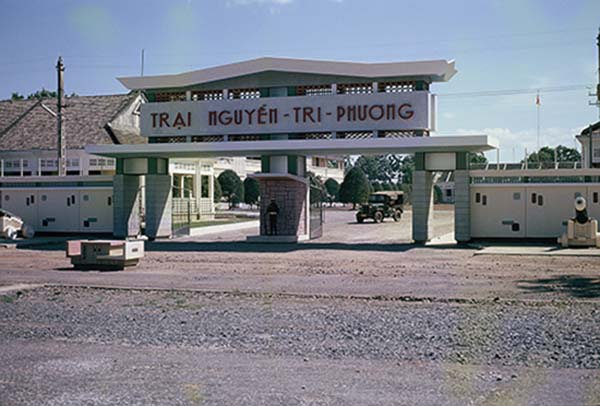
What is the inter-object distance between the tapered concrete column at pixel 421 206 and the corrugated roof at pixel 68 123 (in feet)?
74.8

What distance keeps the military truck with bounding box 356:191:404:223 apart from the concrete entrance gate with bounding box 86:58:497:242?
1575 centimetres

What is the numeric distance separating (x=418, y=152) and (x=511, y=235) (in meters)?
4.68

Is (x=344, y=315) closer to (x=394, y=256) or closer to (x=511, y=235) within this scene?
(x=394, y=256)

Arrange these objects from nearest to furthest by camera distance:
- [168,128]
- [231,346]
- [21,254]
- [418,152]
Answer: [231,346] < [21,254] < [418,152] < [168,128]

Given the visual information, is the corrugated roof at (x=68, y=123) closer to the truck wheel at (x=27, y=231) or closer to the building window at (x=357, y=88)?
the truck wheel at (x=27, y=231)

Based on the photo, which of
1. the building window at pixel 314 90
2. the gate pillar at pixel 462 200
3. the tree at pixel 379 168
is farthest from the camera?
the tree at pixel 379 168

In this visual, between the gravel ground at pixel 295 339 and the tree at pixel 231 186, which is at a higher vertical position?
the tree at pixel 231 186

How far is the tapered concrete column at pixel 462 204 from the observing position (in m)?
26.7

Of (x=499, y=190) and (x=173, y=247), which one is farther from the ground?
(x=499, y=190)

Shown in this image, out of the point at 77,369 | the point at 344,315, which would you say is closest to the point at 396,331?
the point at 344,315

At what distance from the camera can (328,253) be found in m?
24.1

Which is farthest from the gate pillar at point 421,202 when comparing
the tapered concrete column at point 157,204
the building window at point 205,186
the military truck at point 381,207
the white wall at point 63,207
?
the building window at point 205,186

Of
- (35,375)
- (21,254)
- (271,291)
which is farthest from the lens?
(21,254)

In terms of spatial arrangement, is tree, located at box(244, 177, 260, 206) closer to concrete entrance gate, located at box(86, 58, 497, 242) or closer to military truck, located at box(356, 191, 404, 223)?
military truck, located at box(356, 191, 404, 223)
